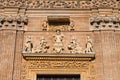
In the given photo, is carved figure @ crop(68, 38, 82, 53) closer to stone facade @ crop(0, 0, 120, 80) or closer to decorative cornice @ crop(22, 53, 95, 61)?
stone facade @ crop(0, 0, 120, 80)

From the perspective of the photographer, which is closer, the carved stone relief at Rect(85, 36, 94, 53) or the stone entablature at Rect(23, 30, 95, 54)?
the carved stone relief at Rect(85, 36, 94, 53)

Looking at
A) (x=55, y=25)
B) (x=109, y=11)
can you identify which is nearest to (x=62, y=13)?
(x=55, y=25)

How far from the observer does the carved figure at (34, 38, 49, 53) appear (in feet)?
62.5

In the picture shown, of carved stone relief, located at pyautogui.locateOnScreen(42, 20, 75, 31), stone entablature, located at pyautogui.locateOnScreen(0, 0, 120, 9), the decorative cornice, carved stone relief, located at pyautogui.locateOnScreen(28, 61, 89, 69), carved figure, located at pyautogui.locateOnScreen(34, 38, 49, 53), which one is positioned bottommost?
carved stone relief, located at pyautogui.locateOnScreen(28, 61, 89, 69)

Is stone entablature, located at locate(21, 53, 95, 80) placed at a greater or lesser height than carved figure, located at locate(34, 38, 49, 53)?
lesser

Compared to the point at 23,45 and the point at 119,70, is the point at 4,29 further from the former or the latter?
the point at 119,70

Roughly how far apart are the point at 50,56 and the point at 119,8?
514cm

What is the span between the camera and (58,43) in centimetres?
1941

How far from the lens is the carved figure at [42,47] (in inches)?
750

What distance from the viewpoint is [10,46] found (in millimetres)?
19047

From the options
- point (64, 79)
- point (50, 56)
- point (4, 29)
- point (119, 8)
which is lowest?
point (64, 79)

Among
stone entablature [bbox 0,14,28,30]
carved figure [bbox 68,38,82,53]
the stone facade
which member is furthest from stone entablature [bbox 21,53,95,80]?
stone entablature [bbox 0,14,28,30]

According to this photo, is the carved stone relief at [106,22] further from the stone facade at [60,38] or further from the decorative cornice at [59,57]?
the decorative cornice at [59,57]

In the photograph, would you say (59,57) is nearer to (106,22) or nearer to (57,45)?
Result: (57,45)
